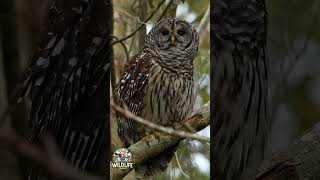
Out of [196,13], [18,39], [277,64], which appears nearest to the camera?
[18,39]

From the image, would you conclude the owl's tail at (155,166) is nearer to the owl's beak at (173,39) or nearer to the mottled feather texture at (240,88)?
the mottled feather texture at (240,88)

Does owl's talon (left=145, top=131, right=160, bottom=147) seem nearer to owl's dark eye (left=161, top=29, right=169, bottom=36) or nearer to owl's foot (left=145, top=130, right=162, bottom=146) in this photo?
owl's foot (left=145, top=130, right=162, bottom=146)

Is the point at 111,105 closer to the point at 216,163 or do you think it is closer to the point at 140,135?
the point at 140,135

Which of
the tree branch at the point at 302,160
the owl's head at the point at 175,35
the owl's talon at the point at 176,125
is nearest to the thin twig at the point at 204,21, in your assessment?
the owl's head at the point at 175,35

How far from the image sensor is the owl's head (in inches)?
53.4

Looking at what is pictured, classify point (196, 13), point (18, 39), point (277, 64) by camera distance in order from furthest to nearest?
point (277, 64) → point (196, 13) → point (18, 39)

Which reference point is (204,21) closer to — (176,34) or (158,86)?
(176,34)

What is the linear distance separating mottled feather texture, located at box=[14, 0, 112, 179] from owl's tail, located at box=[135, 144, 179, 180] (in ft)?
0.48

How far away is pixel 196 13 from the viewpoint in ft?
4.54

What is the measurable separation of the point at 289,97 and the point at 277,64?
0.11 m

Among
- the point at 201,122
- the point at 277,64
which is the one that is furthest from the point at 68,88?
the point at 277,64

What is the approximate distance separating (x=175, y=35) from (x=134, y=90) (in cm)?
20

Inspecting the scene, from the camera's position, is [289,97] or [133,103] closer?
[133,103]

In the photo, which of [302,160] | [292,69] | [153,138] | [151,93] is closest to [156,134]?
[153,138]
